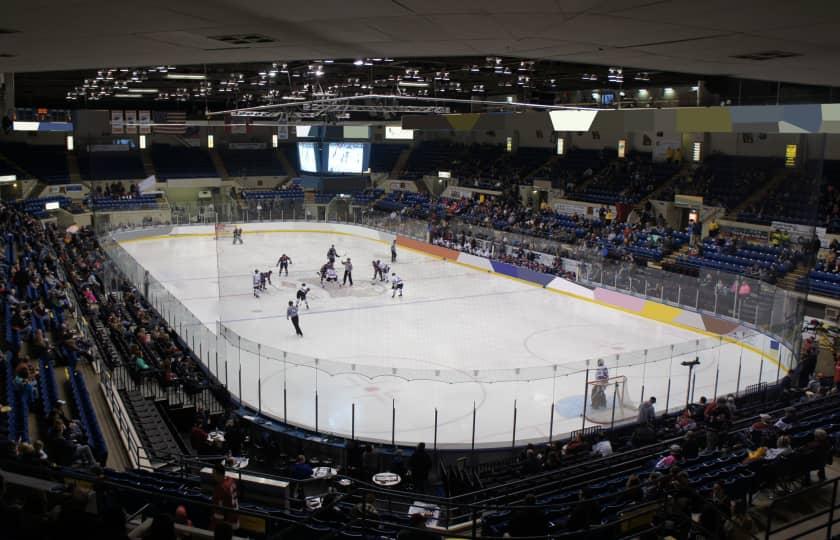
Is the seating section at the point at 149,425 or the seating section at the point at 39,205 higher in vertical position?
the seating section at the point at 39,205

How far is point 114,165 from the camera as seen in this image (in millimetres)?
46250

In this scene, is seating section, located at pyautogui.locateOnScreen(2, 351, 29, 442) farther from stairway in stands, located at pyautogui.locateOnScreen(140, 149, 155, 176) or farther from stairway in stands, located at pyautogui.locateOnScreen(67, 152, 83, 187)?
stairway in stands, located at pyautogui.locateOnScreen(140, 149, 155, 176)

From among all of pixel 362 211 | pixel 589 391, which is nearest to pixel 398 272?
pixel 362 211

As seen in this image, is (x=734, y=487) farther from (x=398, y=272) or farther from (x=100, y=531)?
(x=398, y=272)

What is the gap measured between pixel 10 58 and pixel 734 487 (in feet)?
25.4

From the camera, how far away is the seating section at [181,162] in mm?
46375

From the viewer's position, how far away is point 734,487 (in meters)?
7.50

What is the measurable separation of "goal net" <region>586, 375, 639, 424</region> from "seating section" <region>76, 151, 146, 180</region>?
131 ft

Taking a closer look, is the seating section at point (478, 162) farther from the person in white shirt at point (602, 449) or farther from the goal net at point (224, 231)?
the person in white shirt at point (602, 449)

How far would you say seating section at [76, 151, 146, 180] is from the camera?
4494cm

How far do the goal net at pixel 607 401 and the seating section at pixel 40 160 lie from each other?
125ft

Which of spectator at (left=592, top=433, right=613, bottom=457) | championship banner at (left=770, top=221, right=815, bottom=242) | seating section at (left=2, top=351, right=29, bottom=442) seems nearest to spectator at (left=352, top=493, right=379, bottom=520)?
seating section at (left=2, top=351, right=29, bottom=442)

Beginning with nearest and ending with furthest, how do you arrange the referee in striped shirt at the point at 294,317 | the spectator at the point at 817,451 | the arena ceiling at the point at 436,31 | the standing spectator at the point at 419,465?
the arena ceiling at the point at 436,31
the spectator at the point at 817,451
the standing spectator at the point at 419,465
the referee in striped shirt at the point at 294,317

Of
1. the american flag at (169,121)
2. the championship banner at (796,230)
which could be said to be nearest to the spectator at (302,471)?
the championship banner at (796,230)
